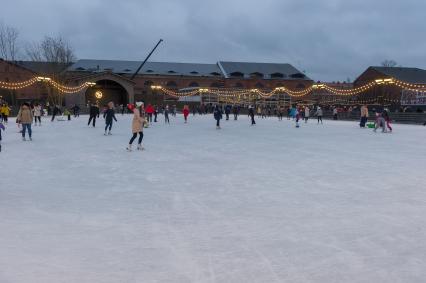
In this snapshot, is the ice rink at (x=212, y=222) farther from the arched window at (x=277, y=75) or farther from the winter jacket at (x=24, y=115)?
the arched window at (x=277, y=75)

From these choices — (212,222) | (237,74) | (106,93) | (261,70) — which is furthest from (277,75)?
(212,222)

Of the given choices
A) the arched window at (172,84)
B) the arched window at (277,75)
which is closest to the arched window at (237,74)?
the arched window at (277,75)

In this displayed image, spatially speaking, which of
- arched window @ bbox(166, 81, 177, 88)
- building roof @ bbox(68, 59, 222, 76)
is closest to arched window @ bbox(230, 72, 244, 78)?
building roof @ bbox(68, 59, 222, 76)

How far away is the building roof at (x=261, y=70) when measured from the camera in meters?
65.1

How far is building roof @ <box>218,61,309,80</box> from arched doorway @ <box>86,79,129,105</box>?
1792 centimetres

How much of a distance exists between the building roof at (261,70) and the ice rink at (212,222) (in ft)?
191

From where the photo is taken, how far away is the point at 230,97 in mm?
52719

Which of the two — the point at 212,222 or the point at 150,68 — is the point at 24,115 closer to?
the point at 212,222

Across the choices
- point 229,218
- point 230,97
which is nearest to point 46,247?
point 229,218

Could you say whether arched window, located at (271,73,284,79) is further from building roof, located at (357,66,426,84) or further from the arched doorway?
the arched doorway

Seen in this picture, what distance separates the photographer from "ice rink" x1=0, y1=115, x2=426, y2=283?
288 centimetres

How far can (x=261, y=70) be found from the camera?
66500 mm

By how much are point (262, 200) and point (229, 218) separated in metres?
0.90

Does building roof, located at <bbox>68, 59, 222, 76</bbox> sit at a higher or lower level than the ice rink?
higher
